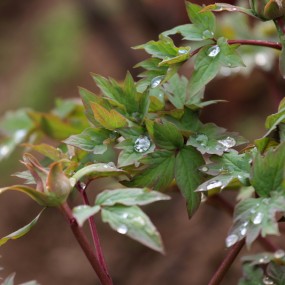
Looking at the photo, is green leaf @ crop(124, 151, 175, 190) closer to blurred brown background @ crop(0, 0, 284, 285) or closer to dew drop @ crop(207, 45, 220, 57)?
dew drop @ crop(207, 45, 220, 57)

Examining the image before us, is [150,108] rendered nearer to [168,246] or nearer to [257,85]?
[168,246]

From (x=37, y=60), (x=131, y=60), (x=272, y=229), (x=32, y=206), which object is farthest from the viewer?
(x=37, y=60)

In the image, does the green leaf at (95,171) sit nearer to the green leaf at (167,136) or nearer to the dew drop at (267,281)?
the green leaf at (167,136)

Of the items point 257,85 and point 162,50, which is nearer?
point 162,50

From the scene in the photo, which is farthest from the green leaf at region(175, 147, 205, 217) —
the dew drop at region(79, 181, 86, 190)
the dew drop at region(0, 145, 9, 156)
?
the dew drop at region(0, 145, 9, 156)

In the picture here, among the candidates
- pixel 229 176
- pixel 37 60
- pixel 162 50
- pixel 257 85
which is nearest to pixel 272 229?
pixel 229 176

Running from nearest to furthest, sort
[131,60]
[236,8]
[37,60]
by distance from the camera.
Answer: [236,8] < [131,60] < [37,60]

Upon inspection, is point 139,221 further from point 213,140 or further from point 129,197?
point 213,140
